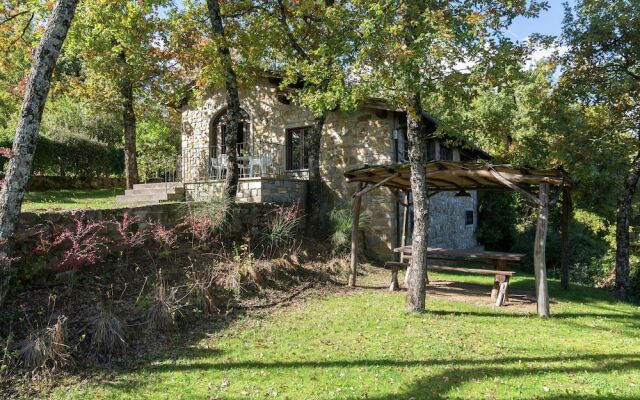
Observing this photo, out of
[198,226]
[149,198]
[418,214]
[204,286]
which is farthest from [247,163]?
[418,214]

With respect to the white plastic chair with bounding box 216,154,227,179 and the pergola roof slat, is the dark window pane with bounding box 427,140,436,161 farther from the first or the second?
the white plastic chair with bounding box 216,154,227,179

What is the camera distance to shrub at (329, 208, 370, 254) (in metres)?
11.5

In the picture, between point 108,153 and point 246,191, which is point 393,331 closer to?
point 246,191

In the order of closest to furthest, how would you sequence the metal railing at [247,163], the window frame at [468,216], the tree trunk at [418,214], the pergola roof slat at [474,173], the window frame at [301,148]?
the tree trunk at [418,214] → the pergola roof slat at [474,173] → the metal railing at [247,163] → the window frame at [301,148] → the window frame at [468,216]

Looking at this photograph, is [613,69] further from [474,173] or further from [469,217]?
[469,217]

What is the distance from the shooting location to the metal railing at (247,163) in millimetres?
13672

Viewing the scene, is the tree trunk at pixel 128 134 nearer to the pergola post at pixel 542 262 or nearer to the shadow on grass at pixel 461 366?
the shadow on grass at pixel 461 366

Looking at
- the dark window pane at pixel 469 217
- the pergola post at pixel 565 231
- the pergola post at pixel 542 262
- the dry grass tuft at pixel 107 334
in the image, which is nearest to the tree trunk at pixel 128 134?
the dry grass tuft at pixel 107 334

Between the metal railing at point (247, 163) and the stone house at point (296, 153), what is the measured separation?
0.10 ft

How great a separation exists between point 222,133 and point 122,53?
14.2 feet

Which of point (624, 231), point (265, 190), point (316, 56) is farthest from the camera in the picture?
point (265, 190)

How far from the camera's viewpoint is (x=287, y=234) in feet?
34.5

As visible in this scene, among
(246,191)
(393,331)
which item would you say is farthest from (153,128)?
(393,331)

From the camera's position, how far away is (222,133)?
15703 millimetres
